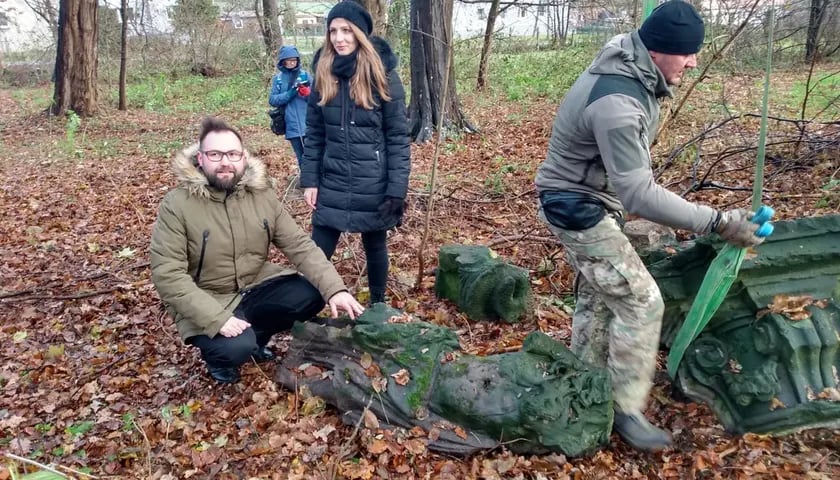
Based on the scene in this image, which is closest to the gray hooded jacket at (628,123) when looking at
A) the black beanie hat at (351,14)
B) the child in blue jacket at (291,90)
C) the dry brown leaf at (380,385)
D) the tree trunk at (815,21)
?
the dry brown leaf at (380,385)

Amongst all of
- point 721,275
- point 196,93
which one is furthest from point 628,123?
point 196,93

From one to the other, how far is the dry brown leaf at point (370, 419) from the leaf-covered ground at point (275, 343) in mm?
31

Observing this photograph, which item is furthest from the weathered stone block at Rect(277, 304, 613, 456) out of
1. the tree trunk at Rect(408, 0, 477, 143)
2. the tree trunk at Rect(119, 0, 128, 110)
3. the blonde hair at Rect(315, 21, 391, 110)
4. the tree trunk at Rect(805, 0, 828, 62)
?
the tree trunk at Rect(119, 0, 128, 110)

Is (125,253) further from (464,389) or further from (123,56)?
(123,56)

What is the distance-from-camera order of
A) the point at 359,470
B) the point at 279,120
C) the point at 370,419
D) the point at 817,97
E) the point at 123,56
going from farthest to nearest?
the point at 123,56 < the point at 817,97 < the point at 279,120 < the point at 370,419 < the point at 359,470

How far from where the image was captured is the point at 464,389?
2.88 meters

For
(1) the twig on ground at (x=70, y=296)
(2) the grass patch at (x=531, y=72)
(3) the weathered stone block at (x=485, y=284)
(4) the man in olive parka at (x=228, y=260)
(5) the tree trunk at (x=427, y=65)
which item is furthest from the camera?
(2) the grass patch at (x=531, y=72)

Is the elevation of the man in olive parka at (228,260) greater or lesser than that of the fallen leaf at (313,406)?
greater

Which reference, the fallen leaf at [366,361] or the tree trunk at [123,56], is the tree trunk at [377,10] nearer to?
the fallen leaf at [366,361]

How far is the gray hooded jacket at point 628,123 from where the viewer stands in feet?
8.00

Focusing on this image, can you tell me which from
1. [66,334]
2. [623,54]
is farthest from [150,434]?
[623,54]

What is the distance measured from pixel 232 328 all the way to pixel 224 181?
2.81ft

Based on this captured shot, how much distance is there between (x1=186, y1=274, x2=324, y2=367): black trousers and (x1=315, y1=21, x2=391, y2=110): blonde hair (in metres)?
1.21

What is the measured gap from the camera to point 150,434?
128 inches
